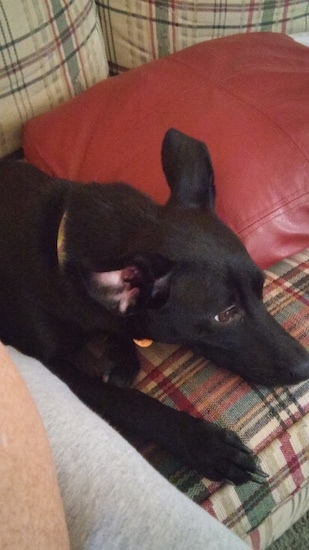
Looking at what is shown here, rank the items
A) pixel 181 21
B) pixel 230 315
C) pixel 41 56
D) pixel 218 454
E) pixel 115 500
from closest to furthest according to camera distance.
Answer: pixel 115 500, pixel 218 454, pixel 230 315, pixel 41 56, pixel 181 21

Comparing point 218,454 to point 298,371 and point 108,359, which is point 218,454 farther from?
point 108,359

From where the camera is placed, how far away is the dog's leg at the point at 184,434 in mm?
921

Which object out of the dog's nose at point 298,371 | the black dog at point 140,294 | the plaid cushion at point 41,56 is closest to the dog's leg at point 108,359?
the black dog at point 140,294

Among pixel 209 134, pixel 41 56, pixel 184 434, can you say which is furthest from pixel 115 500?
pixel 41 56

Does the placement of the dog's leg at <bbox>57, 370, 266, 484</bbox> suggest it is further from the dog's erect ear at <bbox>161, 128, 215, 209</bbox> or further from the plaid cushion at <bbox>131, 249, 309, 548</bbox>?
the dog's erect ear at <bbox>161, 128, 215, 209</bbox>

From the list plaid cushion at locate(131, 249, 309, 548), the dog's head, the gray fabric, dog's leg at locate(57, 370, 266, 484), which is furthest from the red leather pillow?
the gray fabric

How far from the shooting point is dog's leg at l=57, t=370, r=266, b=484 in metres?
0.92

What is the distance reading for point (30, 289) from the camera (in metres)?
1.14

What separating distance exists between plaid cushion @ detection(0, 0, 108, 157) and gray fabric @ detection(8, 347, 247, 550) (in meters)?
0.98

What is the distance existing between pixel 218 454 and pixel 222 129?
2.25 ft

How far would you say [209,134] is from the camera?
48.0 inches

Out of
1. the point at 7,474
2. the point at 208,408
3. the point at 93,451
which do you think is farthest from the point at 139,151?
the point at 7,474

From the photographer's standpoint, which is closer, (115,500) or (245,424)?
(115,500)

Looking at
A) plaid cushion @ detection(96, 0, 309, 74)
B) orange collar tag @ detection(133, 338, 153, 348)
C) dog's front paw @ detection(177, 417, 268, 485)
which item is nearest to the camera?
dog's front paw @ detection(177, 417, 268, 485)
